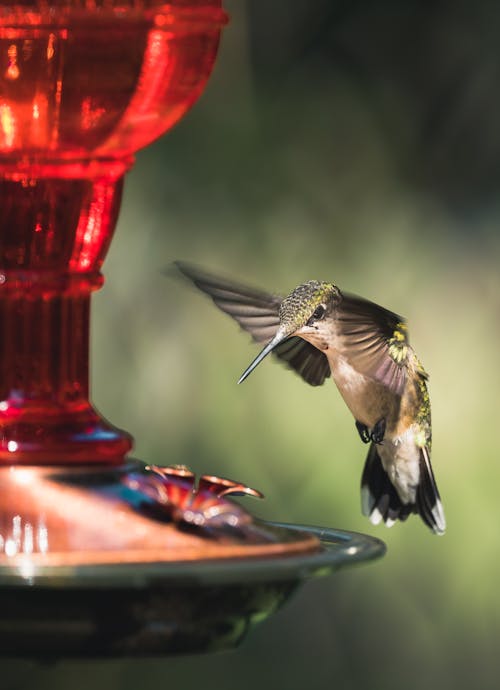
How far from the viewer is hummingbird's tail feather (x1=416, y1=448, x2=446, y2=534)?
3.65m

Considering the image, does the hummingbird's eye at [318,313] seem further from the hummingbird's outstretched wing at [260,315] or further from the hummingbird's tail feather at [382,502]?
the hummingbird's tail feather at [382,502]

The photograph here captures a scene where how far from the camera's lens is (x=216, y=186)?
183 inches

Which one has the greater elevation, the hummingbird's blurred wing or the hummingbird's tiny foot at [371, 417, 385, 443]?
the hummingbird's blurred wing

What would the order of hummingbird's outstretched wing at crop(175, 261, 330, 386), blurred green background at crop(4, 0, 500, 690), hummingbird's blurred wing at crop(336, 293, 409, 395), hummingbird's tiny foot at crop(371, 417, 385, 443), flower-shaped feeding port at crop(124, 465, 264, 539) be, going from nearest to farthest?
flower-shaped feeding port at crop(124, 465, 264, 539) < hummingbird's outstretched wing at crop(175, 261, 330, 386) < hummingbird's blurred wing at crop(336, 293, 409, 395) < hummingbird's tiny foot at crop(371, 417, 385, 443) < blurred green background at crop(4, 0, 500, 690)

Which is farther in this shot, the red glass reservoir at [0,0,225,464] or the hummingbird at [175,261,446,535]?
the hummingbird at [175,261,446,535]

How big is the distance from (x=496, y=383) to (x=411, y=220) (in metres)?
0.46

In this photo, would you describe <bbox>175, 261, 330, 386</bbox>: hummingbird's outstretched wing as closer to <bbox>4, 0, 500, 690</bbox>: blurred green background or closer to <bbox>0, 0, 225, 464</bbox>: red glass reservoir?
<bbox>0, 0, 225, 464</bbox>: red glass reservoir

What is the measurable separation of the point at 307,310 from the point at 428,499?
0.71 meters

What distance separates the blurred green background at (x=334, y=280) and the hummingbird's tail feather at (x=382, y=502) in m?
0.66

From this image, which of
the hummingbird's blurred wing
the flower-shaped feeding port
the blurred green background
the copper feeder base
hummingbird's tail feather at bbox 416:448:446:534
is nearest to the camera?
the copper feeder base

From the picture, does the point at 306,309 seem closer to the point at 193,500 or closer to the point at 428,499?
the point at 428,499

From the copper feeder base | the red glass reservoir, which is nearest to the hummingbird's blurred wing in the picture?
the red glass reservoir

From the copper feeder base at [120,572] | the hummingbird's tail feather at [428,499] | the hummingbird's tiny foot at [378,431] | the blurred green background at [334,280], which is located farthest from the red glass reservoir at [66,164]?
the blurred green background at [334,280]

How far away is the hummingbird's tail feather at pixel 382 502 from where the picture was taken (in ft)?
12.1
